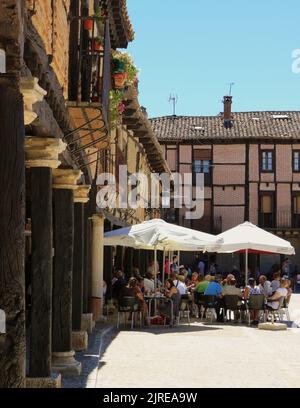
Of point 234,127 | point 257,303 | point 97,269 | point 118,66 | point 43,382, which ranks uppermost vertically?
point 234,127

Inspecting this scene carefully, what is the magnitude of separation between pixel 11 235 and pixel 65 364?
494 cm

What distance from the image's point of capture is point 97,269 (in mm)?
18422

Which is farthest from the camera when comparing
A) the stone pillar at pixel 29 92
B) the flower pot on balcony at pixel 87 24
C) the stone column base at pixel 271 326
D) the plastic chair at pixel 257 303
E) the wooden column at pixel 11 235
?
the plastic chair at pixel 257 303

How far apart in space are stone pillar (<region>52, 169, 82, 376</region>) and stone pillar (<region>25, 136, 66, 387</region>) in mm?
1871

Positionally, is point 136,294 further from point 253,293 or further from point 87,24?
point 87,24

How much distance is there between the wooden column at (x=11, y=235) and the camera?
5.80m

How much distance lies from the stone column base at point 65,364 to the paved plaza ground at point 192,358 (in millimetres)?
137

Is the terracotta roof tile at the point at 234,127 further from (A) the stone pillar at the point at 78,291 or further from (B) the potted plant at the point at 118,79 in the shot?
(A) the stone pillar at the point at 78,291

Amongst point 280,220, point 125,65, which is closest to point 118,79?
point 125,65

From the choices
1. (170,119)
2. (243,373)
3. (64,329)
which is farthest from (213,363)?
(170,119)

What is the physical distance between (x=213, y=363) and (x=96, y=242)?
24.0ft

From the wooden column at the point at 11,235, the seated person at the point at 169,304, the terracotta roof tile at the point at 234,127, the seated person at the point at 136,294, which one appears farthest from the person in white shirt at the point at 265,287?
the terracotta roof tile at the point at 234,127

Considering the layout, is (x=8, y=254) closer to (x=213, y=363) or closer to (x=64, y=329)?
(x=64, y=329)

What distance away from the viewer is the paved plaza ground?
10.0 metres
